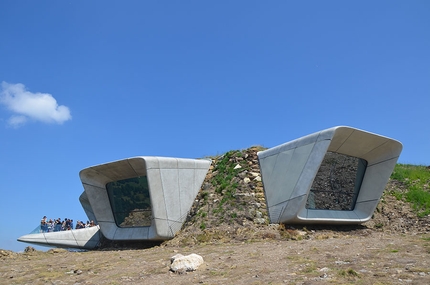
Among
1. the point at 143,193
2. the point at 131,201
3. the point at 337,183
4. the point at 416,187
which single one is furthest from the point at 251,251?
the point at 416,187

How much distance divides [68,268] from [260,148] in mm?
11856

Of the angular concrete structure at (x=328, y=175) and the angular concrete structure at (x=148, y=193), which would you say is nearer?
the angular concrete structure at (x=328, y=175)

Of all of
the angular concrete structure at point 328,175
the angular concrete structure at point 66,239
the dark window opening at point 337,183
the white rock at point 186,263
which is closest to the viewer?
the white rock at point 186,263

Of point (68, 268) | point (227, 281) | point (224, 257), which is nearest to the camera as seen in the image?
point (227, 281)

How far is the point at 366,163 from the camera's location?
17859mm

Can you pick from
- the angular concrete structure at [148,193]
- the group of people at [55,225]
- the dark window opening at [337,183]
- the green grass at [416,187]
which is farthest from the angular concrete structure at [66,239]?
the green grass at [416,187]

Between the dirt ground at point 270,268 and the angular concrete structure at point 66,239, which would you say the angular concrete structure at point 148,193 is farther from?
the dirt ground at point 270,268

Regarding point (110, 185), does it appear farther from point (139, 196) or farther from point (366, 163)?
point (366, 163)

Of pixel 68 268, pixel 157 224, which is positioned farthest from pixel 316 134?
pixel 68 268

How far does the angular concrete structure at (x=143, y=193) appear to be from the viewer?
17.0 m

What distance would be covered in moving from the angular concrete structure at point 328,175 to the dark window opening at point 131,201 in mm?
6564

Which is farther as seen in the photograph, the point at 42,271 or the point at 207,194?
the point at 207,194

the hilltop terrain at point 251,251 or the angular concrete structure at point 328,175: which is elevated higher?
the angular concrete structure at point 328,175

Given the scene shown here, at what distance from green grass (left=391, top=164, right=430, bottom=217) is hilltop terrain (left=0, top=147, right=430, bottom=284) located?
0.45 m
